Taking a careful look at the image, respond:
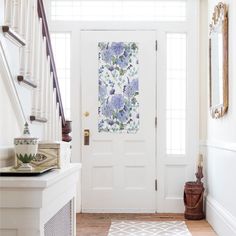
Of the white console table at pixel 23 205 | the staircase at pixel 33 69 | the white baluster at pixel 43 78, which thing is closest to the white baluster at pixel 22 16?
the staircase at pixel 33 69

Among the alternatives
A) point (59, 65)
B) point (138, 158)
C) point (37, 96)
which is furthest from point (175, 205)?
point (37, 96)

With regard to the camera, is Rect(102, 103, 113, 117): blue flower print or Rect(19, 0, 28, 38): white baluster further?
Rect(102, 103, 113, 117): blue flower print

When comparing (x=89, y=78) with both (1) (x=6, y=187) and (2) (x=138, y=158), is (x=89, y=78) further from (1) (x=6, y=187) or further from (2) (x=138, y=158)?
(1) (x=6, y=187)

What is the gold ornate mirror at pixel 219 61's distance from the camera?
3734 mm

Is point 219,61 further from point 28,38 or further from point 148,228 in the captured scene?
point 28,38

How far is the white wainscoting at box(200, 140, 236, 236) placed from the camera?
3553 millimetres

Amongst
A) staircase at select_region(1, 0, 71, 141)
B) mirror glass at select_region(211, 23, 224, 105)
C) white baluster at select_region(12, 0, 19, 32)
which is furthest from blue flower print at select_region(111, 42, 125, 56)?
white baluster at select_region(12, 0, 19, 32)

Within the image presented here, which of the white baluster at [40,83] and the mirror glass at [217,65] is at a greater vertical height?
the mirror glass at [217,65]

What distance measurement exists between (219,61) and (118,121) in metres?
1.41

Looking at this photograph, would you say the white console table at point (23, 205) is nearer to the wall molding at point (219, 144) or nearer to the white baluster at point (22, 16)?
the white baluster at point (22, 16)

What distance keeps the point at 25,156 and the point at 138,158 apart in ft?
10.5

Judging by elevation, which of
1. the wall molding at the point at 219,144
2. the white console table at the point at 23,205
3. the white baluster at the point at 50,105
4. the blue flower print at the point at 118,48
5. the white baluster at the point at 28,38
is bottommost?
the white console table at the point at 23,205

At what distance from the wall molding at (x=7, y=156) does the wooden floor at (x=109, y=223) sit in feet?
7.09

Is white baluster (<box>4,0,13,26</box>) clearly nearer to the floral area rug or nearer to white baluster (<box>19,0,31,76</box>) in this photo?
white baluster (<box>19,0,31,76</box>)
